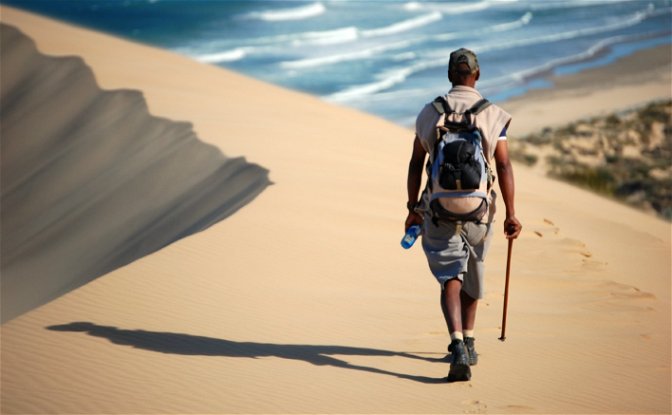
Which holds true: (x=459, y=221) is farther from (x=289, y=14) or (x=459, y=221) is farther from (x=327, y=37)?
(x=289, y=14)

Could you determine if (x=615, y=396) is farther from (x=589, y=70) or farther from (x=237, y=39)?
(x=237, y=39)

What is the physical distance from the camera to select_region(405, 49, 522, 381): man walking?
18.2 ft

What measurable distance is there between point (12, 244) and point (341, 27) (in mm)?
39584

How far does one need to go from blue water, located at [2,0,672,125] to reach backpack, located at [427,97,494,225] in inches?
928

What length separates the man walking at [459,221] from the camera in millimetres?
5555

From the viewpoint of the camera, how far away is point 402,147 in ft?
46.0

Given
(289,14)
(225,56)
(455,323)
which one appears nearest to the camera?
(455,323)

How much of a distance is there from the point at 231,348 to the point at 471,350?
1600 millimetres

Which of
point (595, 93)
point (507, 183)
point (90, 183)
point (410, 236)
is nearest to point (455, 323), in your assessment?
point (410, 236)

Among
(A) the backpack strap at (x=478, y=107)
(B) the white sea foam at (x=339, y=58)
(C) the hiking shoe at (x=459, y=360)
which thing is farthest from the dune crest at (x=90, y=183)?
(B) the white sea foam at (x=339, y=58)

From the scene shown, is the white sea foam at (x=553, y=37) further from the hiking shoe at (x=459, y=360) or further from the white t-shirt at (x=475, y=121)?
the hiking shoe at (x=459, y=360)

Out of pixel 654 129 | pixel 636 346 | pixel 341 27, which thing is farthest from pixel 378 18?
pixel 636 346

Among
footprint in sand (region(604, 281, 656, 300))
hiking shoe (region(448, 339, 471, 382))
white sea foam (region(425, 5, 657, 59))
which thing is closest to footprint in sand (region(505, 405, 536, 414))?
hiking shoe (region(448, 339, 471, 382))

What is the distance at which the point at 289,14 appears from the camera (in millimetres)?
56094
